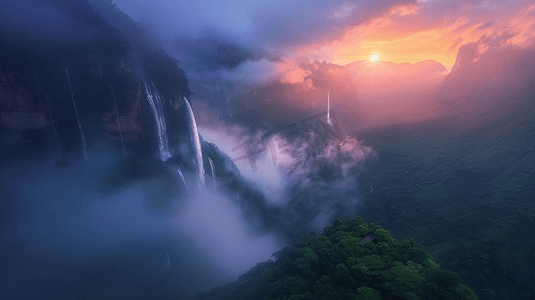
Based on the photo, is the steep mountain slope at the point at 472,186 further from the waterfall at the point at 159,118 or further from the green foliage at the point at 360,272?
the waterfall at the point at 159,118

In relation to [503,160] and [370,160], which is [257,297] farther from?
[370,160]

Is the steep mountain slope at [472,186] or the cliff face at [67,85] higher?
the cliff face at [67,85]

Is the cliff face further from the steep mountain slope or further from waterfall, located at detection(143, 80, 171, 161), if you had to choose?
the steep mountain slope

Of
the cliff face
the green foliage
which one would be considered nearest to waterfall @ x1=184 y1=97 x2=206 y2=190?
the cliff face

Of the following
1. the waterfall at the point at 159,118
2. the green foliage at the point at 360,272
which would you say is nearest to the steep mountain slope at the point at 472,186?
the green foliage at the point at 360,272

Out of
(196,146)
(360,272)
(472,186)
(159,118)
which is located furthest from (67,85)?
(472,186)

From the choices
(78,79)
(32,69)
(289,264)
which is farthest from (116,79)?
(289,264)
